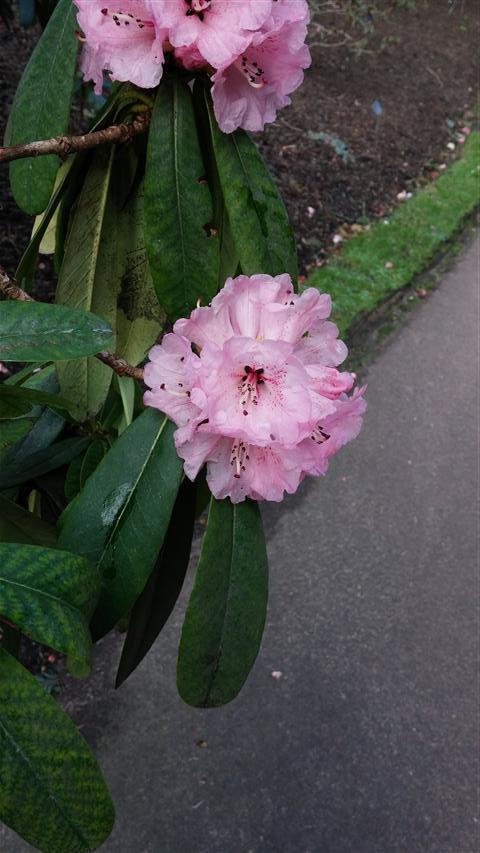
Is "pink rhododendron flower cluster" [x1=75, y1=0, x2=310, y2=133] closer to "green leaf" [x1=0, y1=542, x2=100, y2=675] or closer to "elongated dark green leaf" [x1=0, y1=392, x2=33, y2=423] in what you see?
"elongated dark green leaf" [x1=0, y1=392, x2=33, y2=423]

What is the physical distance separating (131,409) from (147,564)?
251mm

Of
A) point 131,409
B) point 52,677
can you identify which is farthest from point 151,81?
point 52,677

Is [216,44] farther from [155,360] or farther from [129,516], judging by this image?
[129,516]

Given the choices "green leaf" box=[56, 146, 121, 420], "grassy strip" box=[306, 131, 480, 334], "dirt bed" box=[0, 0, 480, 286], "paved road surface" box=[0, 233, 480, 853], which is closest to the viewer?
"green leaf" box=[56, 146, 121, 420]

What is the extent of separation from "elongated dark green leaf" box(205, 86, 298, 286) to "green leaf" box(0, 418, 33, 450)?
1.16ft

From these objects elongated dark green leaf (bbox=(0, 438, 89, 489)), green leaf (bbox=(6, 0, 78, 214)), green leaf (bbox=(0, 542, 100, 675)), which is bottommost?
elongated dark green leaf (bbox=(0, 438, 89, 489))

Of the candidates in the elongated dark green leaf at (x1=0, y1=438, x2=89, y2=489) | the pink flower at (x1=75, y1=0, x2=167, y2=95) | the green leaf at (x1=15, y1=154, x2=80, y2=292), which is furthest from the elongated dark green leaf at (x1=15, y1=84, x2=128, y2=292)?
the elongated dark green leaf at (x1=0, y1=438, x2=89, y2=489)

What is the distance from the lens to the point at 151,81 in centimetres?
80

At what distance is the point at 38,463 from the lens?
1056 millimetres

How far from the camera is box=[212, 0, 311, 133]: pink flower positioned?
2.56 feet

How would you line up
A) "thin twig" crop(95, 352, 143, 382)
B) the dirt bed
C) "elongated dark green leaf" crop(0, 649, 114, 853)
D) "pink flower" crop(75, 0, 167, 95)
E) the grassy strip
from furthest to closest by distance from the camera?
the dirt bed → the grassy strip → "thin twig" crop(95, 352, 143, 382) → "pink flower" crop(75, 0, 167, 95) → "elongated dark green leaf" crop(0, 649, 114, 853)

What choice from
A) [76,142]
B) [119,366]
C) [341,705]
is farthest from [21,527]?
[341,705]

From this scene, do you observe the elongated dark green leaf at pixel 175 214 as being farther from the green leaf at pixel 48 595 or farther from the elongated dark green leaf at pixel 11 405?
the green leaf at pixel 48 595

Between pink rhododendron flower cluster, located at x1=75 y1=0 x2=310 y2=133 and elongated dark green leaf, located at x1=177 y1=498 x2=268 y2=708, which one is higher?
pink rhododendron flower cluster, located at x1=75 y1=0 x2=310 y2=133
